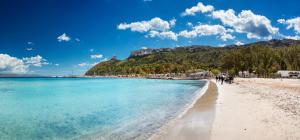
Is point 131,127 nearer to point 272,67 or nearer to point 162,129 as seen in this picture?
point 162,129

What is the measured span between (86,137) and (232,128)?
225 inches

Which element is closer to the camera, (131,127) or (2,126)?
(131,127)

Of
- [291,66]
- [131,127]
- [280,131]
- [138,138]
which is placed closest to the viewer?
[280,131]

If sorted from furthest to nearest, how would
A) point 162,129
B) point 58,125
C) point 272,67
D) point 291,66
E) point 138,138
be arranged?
point 291,66 → point 272,67 → point 58,125 → point 162,129 → point 138,138

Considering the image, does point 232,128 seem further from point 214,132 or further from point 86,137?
point 86,137

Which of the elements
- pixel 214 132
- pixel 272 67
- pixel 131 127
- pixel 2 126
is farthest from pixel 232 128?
pixel 272 67

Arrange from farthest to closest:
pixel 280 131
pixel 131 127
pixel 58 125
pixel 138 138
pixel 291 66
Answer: pixel 291 66, pixel 58 125, pixel 131 127, pixel 138 138, pixel 280 131

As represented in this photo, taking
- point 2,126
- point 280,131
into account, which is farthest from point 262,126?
point 2,126

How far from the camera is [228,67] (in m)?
116

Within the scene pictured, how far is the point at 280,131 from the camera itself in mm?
9492

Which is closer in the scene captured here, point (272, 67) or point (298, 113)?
point (298, 113)

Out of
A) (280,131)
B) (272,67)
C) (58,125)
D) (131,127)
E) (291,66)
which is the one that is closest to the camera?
(280,131)

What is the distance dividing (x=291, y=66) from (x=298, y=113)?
115m

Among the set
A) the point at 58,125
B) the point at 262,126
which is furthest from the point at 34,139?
the point at 262,126
